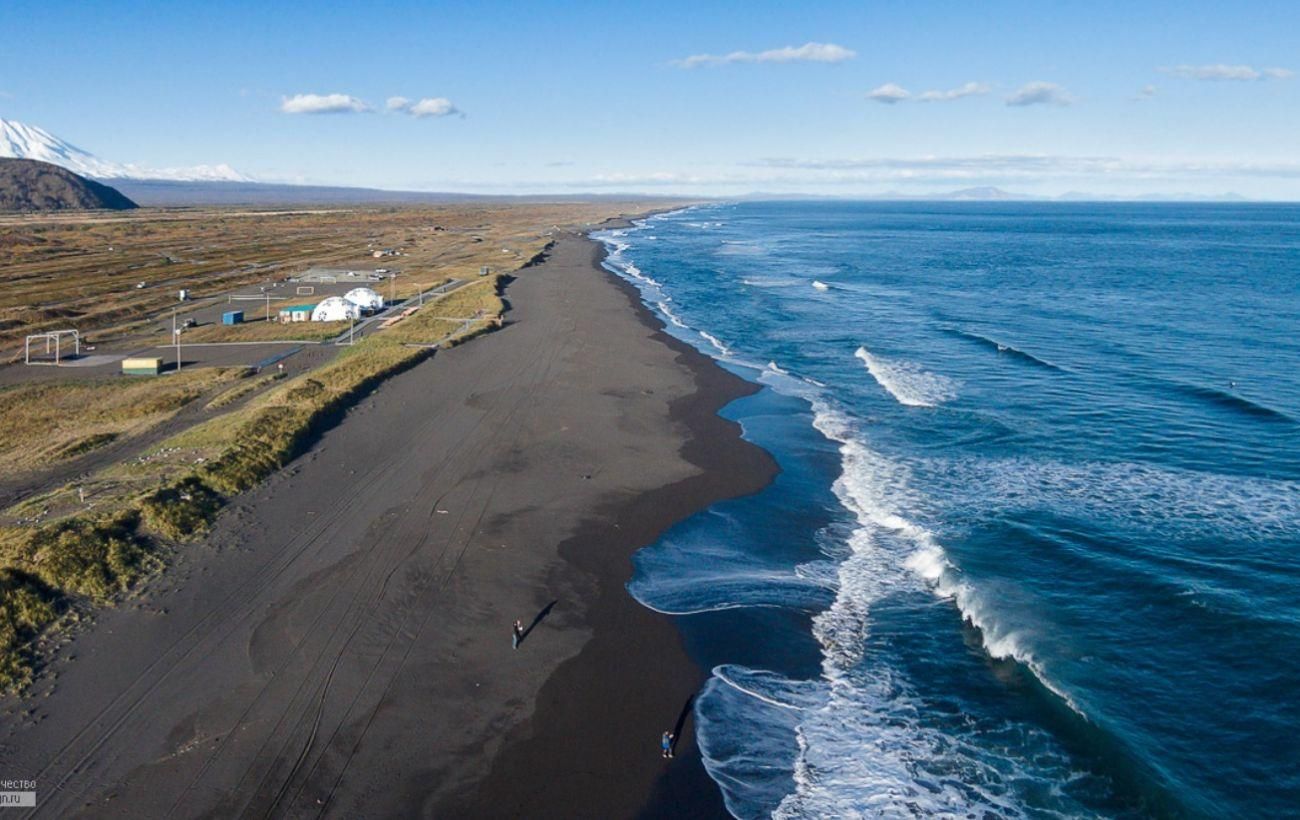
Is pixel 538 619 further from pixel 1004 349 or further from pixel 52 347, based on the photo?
pixel 52 347

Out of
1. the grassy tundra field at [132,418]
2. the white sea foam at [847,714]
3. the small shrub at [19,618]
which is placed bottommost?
the white sea foam at [847,714]

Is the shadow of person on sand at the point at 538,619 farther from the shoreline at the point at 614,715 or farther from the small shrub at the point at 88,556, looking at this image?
the small shrub at the point at 88,556

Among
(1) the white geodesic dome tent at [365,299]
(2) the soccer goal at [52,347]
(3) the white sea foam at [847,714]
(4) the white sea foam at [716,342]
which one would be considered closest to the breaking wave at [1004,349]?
(4) the white sea foam at [716,342]

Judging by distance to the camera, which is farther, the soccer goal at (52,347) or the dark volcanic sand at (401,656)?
the soccer goal at (52,347)

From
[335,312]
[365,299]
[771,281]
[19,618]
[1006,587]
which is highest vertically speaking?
[771,281]

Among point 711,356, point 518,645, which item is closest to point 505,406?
point 711,356

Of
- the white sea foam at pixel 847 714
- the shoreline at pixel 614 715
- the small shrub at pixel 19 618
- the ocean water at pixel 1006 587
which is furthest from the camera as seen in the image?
the small shrub at pixel 19 618

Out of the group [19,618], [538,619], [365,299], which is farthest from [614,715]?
[365,299]
